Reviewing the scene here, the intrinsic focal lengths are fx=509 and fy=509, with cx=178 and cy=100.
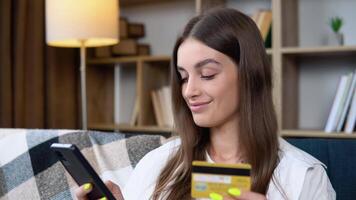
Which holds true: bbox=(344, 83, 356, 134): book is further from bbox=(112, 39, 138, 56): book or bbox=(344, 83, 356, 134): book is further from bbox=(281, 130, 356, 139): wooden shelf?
bbox=(112, 39, 138, 56): book

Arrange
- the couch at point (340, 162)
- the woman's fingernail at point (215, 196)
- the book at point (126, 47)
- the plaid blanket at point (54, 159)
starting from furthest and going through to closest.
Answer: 1. the book at point (126, 47)
2. the plaid blanket at point (54, 159)
3. the couch at point (340, 162)
4. the woman's fingernail at point (215, 196)

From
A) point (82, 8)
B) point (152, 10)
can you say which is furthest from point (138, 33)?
point (82, 8)

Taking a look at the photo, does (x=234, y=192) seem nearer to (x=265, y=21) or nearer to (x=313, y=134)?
(x=313, y=134)

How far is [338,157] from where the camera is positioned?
1.26m

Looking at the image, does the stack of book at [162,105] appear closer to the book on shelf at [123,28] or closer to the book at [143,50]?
the book at [143,50]

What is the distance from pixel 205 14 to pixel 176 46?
0.33 feet

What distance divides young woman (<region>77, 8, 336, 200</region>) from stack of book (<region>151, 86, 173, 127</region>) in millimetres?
1413

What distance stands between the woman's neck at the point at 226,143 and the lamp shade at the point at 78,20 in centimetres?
120

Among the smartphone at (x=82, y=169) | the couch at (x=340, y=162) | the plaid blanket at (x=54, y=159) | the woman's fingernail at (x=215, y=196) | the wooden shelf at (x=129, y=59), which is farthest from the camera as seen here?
the wooden shelf at (x=129, y=59)

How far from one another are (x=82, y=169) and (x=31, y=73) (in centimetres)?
161

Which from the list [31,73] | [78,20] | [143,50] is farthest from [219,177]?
[143,50]

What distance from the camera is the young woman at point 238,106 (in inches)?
40.7

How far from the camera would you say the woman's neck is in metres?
1.12

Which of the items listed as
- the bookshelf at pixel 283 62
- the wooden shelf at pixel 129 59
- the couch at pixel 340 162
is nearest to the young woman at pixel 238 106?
the couch at pixel 340 162
